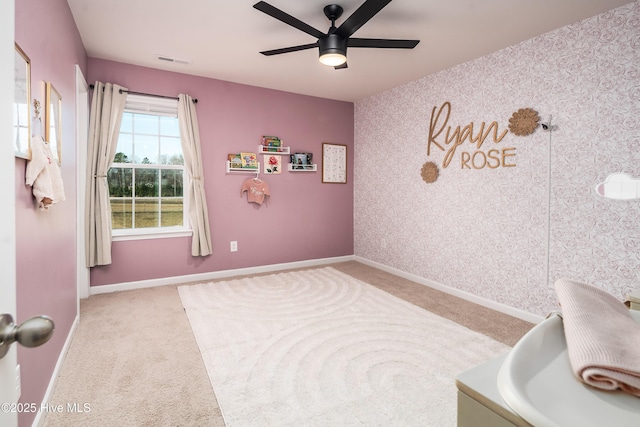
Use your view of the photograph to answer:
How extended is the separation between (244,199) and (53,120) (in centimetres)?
242

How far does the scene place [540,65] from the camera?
277 centimetres

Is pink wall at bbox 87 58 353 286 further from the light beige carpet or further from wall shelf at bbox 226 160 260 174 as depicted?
the light beige carpet

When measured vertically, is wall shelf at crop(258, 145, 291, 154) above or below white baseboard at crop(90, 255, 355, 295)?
above

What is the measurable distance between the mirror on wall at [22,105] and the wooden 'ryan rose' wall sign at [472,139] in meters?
3.37

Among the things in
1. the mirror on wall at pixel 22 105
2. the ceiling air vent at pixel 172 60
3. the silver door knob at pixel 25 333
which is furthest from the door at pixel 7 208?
the ceiling air vent at pixel 172 60

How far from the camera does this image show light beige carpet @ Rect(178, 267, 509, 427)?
66.5 inches

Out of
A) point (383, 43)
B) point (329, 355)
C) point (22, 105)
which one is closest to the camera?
point (22, 105)

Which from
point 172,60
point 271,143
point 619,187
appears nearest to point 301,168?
point 271,143

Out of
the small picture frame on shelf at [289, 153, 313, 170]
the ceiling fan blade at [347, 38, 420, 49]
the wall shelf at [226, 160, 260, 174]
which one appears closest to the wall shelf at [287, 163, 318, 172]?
the small picture frame on shelf at [289, 153, 313, 170]

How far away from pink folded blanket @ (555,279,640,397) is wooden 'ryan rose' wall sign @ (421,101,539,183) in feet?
7.93

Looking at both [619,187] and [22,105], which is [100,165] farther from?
[619,187]

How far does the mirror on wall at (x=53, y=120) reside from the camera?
1.83m

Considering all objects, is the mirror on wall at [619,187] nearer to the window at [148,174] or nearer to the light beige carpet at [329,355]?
the light beige carpet at [329,355]

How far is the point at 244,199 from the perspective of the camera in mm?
4293
